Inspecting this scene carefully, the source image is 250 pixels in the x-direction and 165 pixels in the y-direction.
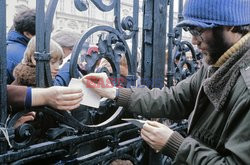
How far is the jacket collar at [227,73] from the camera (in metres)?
1.53

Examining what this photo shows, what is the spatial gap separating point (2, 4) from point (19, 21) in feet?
4.27

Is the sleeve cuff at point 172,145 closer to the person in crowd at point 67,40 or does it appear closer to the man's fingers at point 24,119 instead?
the man's fingers at point 24,119

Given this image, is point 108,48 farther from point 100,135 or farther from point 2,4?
point 2,4

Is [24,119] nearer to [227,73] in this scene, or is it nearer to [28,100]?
[28,100]

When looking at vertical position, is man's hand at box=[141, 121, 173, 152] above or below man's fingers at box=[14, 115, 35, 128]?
below

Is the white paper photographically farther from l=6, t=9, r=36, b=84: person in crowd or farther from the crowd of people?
l=6, t=9, r=36, b=84: person in crowd

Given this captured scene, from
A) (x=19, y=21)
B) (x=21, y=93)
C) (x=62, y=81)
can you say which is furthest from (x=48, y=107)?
(x=19, y=21)

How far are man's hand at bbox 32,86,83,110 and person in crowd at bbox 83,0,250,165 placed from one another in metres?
0.19

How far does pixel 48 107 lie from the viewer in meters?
1.57

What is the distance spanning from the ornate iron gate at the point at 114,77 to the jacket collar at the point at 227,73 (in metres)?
0.62

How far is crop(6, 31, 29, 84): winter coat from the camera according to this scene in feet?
7.36

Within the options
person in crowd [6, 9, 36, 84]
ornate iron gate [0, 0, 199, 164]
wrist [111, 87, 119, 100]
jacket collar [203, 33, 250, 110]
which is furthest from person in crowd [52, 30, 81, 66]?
jacket collar [203, 33, 250, 110]

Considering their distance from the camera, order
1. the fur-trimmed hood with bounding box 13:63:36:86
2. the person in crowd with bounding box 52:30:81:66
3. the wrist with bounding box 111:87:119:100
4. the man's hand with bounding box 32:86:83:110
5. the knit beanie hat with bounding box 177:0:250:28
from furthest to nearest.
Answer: the person in crowd with bounding box 52:30:81:66 < the wrist with bounding box 111:87:119:100 < the fur-trimmed hood with bounding box 13:63:36:86 < the knit beanie hat with bounding box 177:0:250:28 < the man's hand with bounding box 32:86:83:110

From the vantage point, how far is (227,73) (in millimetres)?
1560
